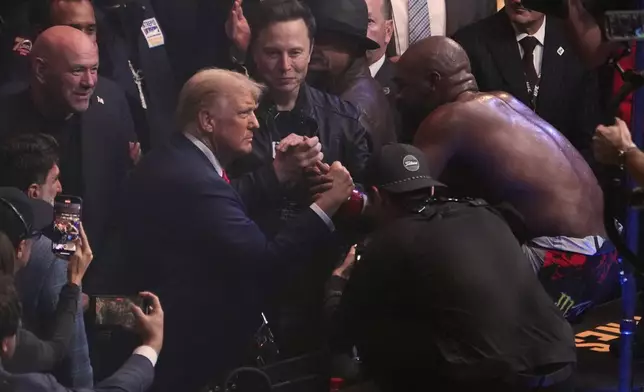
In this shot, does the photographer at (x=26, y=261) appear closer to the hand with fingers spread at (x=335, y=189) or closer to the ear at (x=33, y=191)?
the ear at (x=33, y=191)

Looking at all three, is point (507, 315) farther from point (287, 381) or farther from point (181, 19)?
point (181, 19)

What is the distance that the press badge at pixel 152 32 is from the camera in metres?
2.71

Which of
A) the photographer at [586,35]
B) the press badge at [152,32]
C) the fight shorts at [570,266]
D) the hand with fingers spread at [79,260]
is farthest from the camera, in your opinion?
the fight shorts at [570,266]

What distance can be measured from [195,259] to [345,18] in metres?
0.99

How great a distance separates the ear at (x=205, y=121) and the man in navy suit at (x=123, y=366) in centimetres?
49

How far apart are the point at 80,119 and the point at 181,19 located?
0.45m

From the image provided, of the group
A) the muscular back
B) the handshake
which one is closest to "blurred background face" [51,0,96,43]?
the handshake

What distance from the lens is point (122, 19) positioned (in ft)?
8.68

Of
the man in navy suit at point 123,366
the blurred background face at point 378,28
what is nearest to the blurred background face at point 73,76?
the man in navy suit at point 123,366

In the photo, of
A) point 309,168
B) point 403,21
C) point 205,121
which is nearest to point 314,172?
point 309,168

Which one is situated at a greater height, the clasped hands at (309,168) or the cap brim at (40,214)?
the cap brim at (40,214)

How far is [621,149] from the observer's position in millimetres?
2988

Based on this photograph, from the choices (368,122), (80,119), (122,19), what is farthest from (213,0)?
(368,122)

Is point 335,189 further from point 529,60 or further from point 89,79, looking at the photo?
point 529,60
